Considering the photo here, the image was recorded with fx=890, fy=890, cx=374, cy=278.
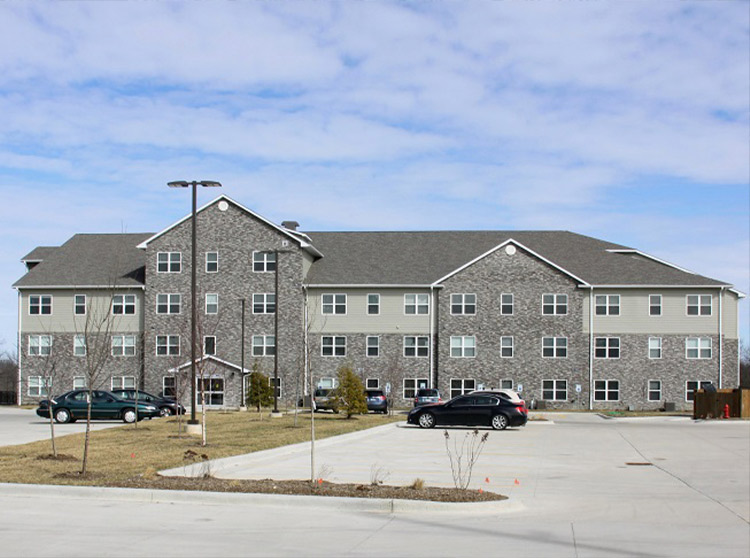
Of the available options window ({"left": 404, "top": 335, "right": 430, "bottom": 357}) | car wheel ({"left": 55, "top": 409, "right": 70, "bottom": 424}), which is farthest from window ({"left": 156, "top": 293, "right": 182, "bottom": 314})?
car wheel ({"left": 55, "top": 409, "right": 70, "bottom": 424})

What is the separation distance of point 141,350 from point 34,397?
8.95 metres

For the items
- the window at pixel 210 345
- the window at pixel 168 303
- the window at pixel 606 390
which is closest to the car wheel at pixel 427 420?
the window at pixel 606 390

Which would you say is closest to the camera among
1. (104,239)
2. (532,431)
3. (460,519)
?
(460,519)

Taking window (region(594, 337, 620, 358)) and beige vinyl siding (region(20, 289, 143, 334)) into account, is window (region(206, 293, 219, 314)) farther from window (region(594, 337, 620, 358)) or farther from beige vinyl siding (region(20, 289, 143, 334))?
window (region(594, 337, 620, 358))

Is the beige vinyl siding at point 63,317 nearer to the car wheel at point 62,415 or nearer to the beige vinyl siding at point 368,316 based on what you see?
the beige vinyl siding at point 368,316

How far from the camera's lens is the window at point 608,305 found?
60.6 m

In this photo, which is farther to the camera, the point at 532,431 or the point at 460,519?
the point at 532,431

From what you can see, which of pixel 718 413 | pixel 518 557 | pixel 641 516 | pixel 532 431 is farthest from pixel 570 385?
pixel 518 557

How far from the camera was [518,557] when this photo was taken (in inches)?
401

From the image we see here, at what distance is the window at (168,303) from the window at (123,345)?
A: 3.16 meters

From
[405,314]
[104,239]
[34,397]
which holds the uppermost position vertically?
[104,239]

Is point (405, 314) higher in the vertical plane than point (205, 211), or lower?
lower

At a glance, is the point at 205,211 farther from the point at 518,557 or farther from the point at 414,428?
the point at 518,557

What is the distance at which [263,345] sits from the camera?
61.6 m
